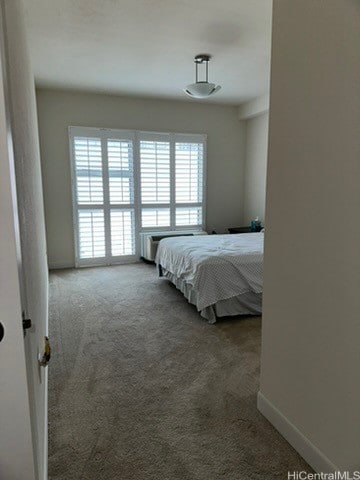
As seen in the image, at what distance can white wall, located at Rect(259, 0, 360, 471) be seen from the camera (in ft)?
4.22

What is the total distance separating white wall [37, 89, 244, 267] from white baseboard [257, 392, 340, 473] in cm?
412

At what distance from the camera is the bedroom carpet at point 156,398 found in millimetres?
1601

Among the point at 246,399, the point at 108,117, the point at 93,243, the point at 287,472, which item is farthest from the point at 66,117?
the point at 287,472

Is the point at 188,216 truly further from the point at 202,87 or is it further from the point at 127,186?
the point at 202,87

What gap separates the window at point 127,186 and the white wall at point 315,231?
12.8ft

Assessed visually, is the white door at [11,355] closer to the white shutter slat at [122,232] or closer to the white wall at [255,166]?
the white shutter slat at [122,232]

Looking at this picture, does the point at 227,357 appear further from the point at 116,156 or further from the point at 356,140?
the point at 116,156

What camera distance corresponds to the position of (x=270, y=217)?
177 centimetres

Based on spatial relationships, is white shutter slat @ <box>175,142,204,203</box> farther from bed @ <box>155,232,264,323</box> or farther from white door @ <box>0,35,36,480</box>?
white door @ <box>0,35,36,480</box>

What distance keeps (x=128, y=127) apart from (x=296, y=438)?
16.0 feet

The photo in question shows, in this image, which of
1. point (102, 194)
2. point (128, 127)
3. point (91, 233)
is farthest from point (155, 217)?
point (128, 127)

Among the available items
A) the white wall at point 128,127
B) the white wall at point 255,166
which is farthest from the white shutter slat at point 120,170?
the white wall at point 255,166

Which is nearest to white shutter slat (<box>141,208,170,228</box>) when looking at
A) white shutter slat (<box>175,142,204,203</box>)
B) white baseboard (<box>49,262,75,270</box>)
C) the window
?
the window

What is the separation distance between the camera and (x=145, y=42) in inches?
126
